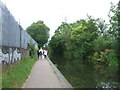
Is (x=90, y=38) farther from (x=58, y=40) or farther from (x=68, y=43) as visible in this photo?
(x=58, y=40)

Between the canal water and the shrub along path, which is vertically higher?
the shrub along path

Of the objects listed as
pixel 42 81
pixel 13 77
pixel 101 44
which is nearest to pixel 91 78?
pixel 42 81

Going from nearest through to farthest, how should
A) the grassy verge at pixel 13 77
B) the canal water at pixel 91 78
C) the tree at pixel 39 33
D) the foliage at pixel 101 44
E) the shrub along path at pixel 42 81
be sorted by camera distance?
1. the grassy verge at pixel 13 77
2. the shrub along path at pixel 42 81
3. the canal water at pixel 91 78
4. the foliage at pixel 101 44
5. the tree at pixel 39 33

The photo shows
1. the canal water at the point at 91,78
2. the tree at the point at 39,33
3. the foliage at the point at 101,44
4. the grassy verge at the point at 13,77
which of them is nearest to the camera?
the grassy verge at the point at 13,77

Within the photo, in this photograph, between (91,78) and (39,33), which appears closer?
(91,78)

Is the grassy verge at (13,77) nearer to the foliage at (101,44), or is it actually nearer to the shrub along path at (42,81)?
the shrub along path at (42,81)

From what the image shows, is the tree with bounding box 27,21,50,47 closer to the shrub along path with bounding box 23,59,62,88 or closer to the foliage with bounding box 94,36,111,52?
the foliage with bounding box 94,36,111,52

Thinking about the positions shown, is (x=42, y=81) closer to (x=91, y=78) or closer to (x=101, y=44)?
(x=91, y=78)

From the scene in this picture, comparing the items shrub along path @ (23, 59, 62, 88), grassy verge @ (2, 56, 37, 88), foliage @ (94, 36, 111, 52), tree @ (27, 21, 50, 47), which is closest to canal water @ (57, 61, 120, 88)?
shrub along path @ (23, 59, 62, 88)

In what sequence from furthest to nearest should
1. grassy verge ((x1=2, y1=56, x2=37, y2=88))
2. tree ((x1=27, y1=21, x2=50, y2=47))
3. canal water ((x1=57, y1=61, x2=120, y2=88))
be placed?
tree ((x1=27, y1=21, x2=50, y2=47)) → canal water ((x1=57, y1=61, x2=120, y2=88)) → grassy verge ((x1=2, y1=56, x2=37, y2=88))

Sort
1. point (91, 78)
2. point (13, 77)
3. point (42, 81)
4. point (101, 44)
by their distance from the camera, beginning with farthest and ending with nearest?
1. point (101, 44)
2. point (91, 78)
3. point (42, 81)
4. point (13, 77)

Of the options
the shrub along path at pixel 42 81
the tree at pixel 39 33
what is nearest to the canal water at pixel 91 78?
the shrub along path at pixel 42 81

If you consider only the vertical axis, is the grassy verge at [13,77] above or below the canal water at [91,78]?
above

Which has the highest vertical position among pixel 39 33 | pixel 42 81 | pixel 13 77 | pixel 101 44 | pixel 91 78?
pixel 39 33
